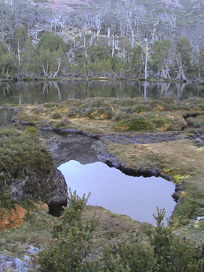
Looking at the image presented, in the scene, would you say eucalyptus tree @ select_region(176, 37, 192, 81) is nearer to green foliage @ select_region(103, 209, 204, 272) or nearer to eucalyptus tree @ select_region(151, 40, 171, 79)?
eucalyptus tree @ select_region(151, 40, 171, 79)

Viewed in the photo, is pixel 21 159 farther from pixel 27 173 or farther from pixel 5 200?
pixel 5 200

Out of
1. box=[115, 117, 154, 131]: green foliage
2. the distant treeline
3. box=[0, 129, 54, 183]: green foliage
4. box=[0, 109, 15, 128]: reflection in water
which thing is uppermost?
the distant treeline

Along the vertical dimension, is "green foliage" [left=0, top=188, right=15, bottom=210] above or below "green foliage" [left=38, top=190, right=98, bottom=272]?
below

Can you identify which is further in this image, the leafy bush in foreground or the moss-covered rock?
the moss-covered rock

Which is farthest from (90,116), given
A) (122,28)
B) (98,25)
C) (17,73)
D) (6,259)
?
(122,28)

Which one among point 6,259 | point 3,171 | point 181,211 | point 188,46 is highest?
point 188,46

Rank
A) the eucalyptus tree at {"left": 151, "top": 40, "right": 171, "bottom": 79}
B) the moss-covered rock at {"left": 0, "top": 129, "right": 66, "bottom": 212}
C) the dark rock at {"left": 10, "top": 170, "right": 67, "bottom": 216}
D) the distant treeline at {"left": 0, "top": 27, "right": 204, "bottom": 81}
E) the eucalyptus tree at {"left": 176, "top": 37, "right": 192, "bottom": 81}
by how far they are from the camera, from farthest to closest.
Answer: the eucalyptus tree at {"left": 151, "top": 40, "right": 171, "bottom": 79} < the distant treeline at {"left": 0, "top": 27, "right": 204, "bottom": 81} < the eucalyptus tree at {"left": 176, "top": 37, "right": 192, "bottom": 81} < the dark rock at {"left": 10, "top": 170, "right": 67, "bottom": 216} < the moss-covered rock at {"left": 0, "top": 129, "right": 66, "bottom": 212}

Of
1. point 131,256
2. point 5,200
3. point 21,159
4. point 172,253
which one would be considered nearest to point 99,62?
point 21,159

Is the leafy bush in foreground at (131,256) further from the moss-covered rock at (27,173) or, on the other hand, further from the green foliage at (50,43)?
the green foliage at (50,43)

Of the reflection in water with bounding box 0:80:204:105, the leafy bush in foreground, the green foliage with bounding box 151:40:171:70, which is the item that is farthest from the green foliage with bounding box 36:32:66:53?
the leafy bush in foreground

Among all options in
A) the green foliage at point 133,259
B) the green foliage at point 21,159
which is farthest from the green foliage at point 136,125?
the green foliage at point 133,259

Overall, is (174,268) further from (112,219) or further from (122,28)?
(122,28)

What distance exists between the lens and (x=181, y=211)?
11500 millimetres

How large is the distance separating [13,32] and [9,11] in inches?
1202
